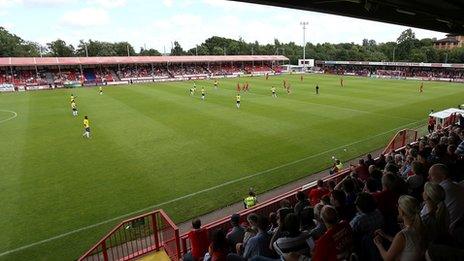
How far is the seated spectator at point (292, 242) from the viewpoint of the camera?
400 cm

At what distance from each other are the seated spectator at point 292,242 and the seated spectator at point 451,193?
168cm

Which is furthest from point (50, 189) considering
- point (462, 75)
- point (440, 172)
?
point (462, 75)

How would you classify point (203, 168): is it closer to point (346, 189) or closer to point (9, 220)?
point (9, 220)

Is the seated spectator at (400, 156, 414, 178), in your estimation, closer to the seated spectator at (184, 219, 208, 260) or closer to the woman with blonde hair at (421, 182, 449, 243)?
the woman with blonde hair at (421, 182, 449, 243)

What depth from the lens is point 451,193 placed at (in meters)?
4.78

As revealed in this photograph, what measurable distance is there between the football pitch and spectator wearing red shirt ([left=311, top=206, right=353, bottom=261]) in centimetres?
778

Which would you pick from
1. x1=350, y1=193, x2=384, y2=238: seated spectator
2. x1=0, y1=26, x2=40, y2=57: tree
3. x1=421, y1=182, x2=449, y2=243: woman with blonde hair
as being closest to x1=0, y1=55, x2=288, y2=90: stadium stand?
x1=0, y1=26, x2=40, y2=57: tree

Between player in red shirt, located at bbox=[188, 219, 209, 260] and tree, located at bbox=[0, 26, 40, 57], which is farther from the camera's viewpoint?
tree, located at bbox=[0, 26, 40, 57]

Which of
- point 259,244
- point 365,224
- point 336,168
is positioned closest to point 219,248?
point 259,244

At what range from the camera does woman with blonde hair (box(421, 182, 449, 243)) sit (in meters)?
3.81

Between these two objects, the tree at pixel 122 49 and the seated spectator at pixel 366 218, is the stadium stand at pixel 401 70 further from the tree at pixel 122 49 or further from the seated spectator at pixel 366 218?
the seated spectator at pixel 366 218

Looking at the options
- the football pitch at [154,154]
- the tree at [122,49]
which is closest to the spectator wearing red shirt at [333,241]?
the football pitch at [154,154]

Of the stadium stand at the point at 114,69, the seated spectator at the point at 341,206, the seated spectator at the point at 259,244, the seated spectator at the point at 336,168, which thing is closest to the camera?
the seated spectator at the point at 259,244

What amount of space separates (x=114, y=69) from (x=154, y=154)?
5340 centimetres
